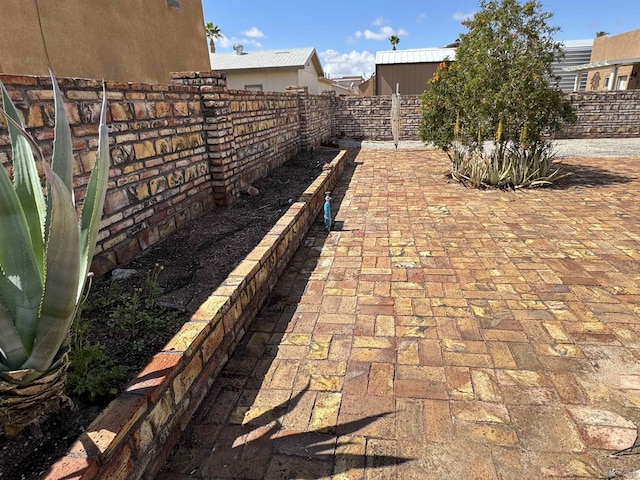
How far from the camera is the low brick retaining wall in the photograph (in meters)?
1.49

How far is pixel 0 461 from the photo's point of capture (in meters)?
1.51

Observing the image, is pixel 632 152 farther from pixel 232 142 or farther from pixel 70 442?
pixel 70 442

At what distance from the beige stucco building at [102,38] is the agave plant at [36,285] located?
4637 millimetres

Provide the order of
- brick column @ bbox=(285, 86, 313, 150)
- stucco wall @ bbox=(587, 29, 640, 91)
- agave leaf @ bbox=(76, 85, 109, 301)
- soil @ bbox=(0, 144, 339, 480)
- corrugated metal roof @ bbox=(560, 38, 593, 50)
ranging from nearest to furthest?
soil @ bbox=(0, 144, 339, 480)
agave leaf @ bbox=(76, 85, 109, 301)
brick column @ bbox=(285, 86, 313, 150)
stucco wall @ bbox=(587, 29, 640, 91)
corrugated metal roof @ bbox=(560, 38, 593, 50)

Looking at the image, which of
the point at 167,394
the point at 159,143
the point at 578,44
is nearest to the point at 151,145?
the point at 159,143

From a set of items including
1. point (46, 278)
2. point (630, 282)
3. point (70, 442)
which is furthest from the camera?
point (630, 282)

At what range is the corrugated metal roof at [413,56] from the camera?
21953mm

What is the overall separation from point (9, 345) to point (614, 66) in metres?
23.4

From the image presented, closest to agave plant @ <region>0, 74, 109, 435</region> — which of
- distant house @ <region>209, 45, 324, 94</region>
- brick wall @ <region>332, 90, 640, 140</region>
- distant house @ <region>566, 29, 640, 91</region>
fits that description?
brick wall @ <region>332, 90, 640, 140</region>

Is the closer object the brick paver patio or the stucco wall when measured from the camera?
the brick paver patio

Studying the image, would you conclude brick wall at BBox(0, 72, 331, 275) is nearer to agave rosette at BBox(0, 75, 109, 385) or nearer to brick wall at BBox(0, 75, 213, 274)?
brick wall at BBox(0, 75, 213, 274)

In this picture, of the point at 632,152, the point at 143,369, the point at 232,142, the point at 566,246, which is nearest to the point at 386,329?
the point at 143,369

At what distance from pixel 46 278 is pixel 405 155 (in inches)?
447

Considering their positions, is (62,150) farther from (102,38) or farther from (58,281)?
(102,38)
